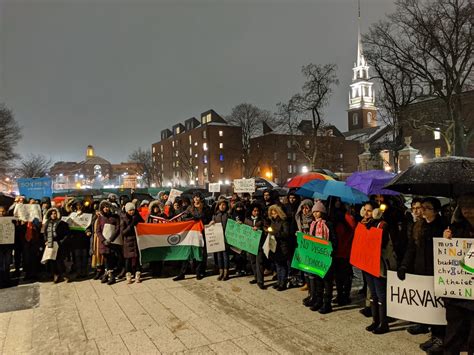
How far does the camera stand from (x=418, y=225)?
495cm

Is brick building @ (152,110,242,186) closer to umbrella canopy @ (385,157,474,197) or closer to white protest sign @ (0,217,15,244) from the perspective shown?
white protest sign @ (0,217,15,244)

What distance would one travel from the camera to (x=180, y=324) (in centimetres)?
593

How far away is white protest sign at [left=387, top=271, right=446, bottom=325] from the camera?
4746 millimetres

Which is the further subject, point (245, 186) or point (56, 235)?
point (245, 186)

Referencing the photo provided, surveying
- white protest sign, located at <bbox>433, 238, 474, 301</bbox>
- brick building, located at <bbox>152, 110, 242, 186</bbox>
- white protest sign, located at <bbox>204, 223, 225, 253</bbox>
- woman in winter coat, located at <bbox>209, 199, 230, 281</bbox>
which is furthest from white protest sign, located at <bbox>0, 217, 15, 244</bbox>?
brick building, located at <bbox>152, 110, 242, 186</bbox>

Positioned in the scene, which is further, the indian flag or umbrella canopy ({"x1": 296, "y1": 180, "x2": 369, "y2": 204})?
the indian flag

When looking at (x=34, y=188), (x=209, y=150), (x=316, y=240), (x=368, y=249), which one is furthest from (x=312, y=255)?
(x=209, y=150)

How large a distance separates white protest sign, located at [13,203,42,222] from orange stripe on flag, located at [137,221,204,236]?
3172 mm

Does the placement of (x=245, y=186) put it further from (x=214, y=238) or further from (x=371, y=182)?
(x=371, y=182)

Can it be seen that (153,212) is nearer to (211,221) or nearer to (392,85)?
(211,221)

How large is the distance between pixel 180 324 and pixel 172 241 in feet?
10.8

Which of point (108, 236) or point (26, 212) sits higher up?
point (26, 212)

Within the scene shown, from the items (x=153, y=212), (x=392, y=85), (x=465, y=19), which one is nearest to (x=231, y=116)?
(x=392, y=85)

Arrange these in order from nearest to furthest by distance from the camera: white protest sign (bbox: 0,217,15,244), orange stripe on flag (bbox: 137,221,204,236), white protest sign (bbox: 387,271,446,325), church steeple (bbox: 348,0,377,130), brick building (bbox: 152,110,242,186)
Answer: white protest sign (bbox: 387,271,446,325), white protest sign (bbox: 0,217,15,244), orange stripe on flag (bbox: 137,221,204,236), brick building (bbox: 152,110,242,186), church steeple (bbox: 348,0,377,130)
